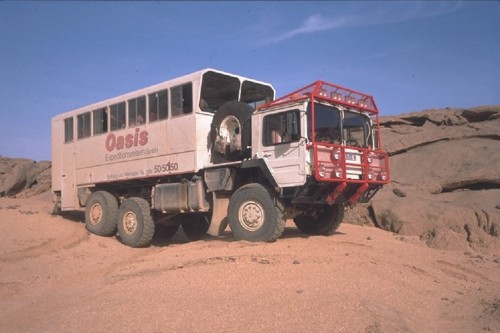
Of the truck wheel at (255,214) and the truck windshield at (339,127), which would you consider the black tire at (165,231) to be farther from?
the truck windshield at (339,127)

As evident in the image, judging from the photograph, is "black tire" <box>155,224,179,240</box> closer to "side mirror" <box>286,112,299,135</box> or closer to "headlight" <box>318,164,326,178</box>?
"side mirror" <box>286,112,299,135</box>

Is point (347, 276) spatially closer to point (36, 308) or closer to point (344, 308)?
point (344, 308)

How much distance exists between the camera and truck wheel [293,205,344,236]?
10.9 meters

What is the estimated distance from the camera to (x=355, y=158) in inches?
374

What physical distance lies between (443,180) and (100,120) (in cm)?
1061

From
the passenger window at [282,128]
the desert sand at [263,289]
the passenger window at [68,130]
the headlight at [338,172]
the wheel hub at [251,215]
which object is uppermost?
the passenger window at [68,130]

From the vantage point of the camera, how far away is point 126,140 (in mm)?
12781

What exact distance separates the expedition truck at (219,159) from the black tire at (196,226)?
0.10 feet

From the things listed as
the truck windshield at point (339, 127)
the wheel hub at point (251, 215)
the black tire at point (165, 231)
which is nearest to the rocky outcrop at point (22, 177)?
the black tire at point (165, 231)

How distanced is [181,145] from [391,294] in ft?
21.3

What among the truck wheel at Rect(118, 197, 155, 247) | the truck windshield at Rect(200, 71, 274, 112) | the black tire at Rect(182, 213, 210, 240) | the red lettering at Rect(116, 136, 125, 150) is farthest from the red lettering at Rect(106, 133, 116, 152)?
the truck windshield at Rect(200, 71, 274, 112)

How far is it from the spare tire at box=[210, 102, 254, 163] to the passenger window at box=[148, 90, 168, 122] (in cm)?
169

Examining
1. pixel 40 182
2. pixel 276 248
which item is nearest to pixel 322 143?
pixel 276 248

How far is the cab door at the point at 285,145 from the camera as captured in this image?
8.84 meters
